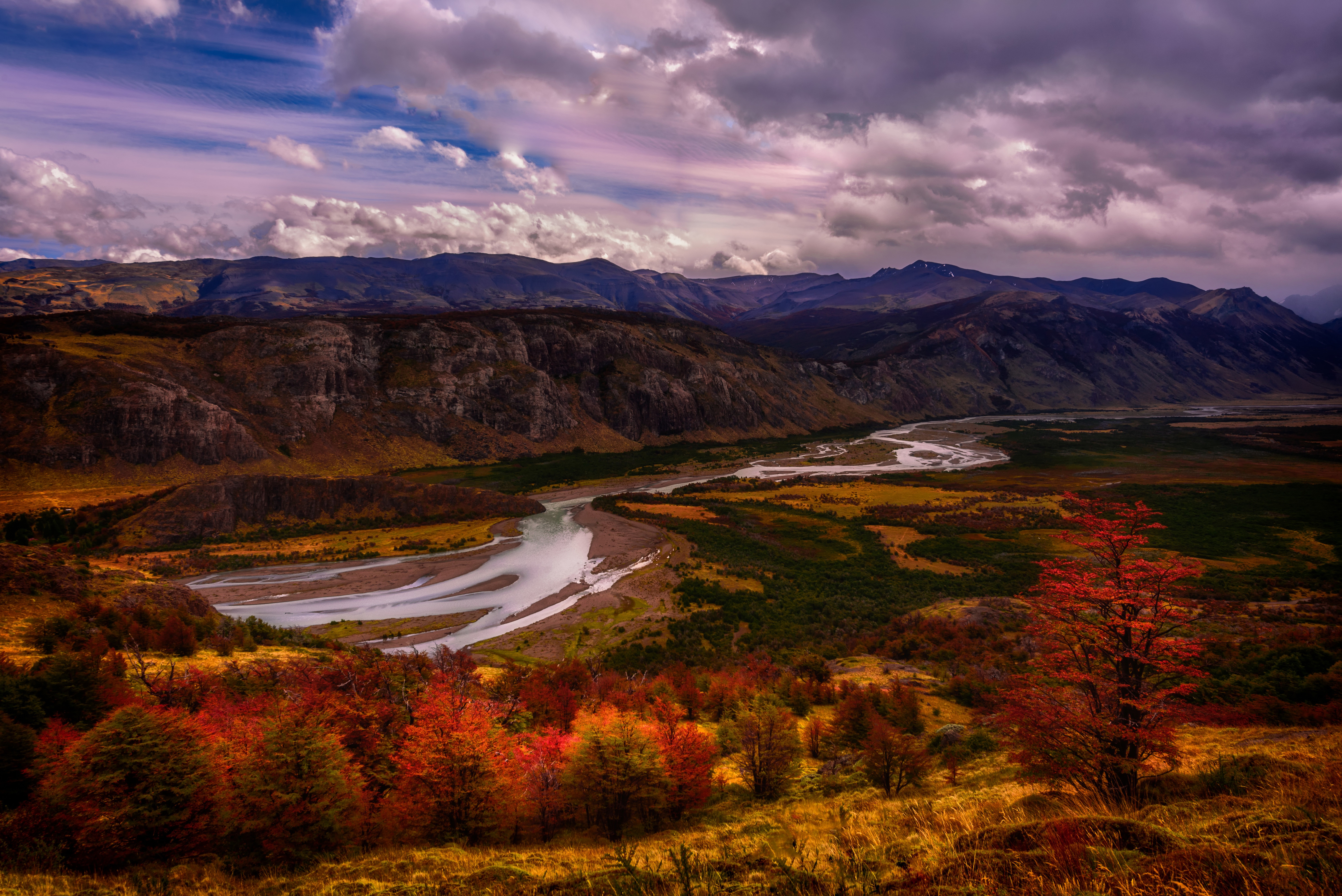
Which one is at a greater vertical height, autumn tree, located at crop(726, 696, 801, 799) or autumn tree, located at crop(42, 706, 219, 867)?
autumn tree, located at crop(42, 706, 219, 867)

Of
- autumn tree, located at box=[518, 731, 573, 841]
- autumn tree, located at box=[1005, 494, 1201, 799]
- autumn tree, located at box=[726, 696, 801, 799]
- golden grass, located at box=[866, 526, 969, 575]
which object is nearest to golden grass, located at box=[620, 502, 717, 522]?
golden grass, located at box=[866, 526, 969, 575]

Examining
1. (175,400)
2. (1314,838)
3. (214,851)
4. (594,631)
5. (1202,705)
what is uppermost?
(175,400)

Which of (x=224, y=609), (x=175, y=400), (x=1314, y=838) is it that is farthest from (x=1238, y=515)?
(x=175, y=400)

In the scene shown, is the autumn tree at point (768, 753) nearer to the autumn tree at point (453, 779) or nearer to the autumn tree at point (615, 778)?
the autumn tree at point (615, 778)

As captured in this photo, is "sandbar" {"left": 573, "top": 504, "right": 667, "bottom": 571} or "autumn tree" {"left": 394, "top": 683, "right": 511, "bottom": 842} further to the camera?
"sandbar" {"left": 573, "top": 504, "right": 667, "bottom": 571}

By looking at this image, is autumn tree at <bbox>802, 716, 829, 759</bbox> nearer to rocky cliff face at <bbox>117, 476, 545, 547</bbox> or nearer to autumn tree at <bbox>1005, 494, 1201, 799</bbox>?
autumn tree at <bbox>1005, 494, 1201, 799</bbox>

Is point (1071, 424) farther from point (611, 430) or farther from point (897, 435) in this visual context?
point (611, 430)

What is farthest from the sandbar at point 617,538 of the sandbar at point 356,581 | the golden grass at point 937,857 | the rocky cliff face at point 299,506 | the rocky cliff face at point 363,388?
the rocky cliff face at point 363,388
